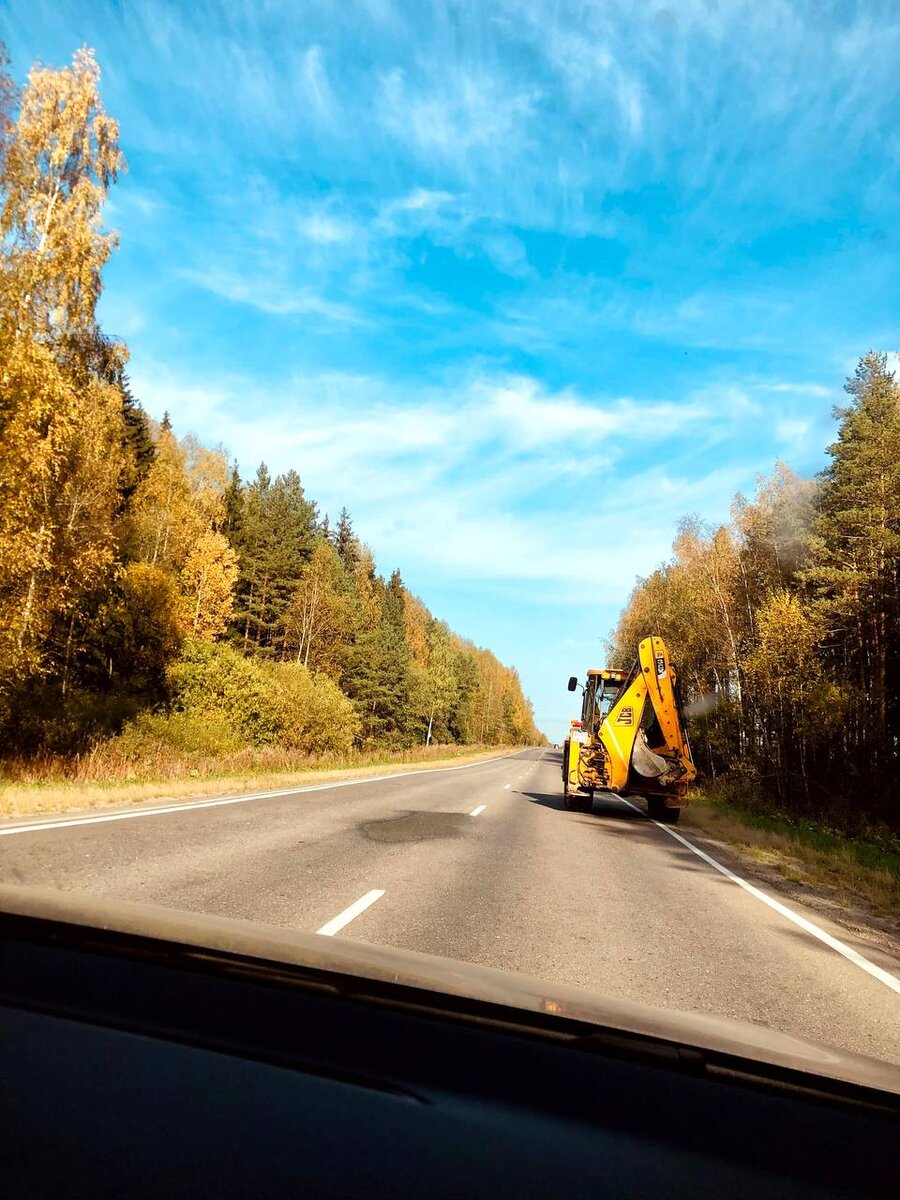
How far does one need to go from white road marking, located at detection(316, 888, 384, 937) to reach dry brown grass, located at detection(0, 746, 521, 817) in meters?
5.87

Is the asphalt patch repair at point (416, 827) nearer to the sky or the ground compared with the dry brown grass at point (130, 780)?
nearer to the sky

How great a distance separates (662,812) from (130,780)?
1201 cm

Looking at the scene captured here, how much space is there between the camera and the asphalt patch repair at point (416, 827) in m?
9.95

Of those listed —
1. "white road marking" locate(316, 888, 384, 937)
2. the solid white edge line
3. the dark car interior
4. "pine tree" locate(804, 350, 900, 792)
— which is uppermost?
"pine tree" locate(804, 350, 900, 792)

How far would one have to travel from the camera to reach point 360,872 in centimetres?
720

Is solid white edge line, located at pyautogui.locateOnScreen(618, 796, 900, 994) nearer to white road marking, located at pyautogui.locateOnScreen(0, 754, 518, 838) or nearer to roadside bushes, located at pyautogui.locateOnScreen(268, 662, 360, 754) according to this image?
white road marking, located at pyautogui.locateOnScreen(0, 754, 518, 838)

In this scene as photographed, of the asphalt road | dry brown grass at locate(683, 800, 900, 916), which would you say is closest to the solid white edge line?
the asphalt road

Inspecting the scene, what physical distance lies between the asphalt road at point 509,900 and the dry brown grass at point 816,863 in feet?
4.66

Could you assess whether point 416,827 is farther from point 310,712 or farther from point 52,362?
point 310,712

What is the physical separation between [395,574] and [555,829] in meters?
68.1

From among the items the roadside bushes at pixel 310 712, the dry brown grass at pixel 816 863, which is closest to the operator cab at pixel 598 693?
the dry brown grass at pixel 816 863

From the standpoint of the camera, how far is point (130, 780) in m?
14.5

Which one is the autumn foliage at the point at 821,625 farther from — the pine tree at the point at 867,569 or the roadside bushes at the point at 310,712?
the roadside bushes at the point at 310,712

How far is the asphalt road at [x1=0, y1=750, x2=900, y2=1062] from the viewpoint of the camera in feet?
15.0
